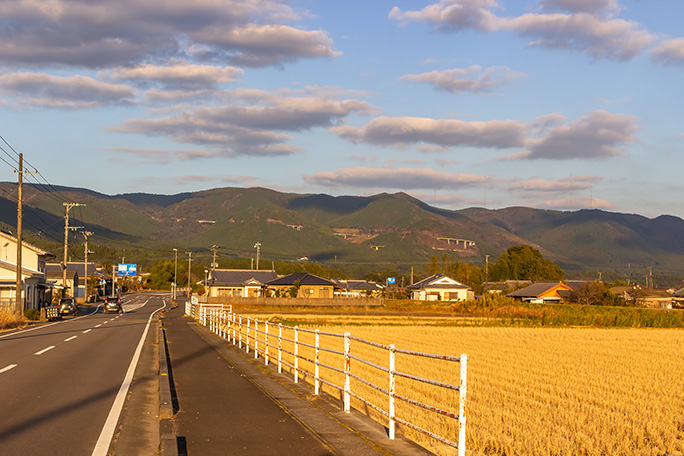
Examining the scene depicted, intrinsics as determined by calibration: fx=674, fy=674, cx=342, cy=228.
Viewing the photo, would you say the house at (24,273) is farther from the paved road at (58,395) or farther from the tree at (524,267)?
the tree at (524,267)

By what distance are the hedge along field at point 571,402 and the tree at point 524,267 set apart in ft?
459

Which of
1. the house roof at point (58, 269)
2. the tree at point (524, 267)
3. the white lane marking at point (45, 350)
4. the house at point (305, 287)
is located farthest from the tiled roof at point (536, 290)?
the white lane marking at point (45, 350)

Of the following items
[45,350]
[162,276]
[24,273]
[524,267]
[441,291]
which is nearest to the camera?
[45,350]

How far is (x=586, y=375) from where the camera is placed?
21.4 meters

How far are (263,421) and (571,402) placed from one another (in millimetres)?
7677

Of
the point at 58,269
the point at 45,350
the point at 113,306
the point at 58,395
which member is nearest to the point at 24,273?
the point at 113,306

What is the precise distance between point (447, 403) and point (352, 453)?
637 centimetres

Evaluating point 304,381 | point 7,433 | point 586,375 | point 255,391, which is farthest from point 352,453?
point 586,375

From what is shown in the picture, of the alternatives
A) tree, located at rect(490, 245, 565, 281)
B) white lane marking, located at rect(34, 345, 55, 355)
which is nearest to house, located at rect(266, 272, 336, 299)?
tree, located at rect(490, 245, 565, 281)

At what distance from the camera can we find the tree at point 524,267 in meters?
168

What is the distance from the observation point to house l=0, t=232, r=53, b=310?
61.0 metres

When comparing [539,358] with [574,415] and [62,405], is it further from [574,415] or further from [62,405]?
[62,405]

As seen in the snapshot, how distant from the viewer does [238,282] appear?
13775cm

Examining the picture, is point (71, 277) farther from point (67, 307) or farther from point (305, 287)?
point (67, 307)
